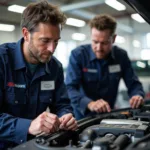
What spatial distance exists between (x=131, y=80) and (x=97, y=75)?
296 mm

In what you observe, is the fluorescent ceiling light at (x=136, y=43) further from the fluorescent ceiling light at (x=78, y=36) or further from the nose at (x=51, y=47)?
the nose at (x=51, y=47)

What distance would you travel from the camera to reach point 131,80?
89.7 inches

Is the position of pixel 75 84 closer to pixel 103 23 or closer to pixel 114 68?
pixel 114 68

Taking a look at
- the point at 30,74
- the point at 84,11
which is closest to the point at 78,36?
the point at 84,11

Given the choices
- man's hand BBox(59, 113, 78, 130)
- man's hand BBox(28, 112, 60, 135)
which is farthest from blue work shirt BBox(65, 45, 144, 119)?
man's hand BBox(28, 112, 60, 135)

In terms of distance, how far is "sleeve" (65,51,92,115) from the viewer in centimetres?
201

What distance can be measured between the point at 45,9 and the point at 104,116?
0.70 meters

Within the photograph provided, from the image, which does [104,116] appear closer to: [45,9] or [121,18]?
[45,9]

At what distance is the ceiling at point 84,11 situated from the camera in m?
5.21


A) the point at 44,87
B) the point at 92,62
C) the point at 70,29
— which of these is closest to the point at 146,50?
the point at 70,29

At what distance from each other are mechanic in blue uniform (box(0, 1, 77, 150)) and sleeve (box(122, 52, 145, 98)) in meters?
0.82

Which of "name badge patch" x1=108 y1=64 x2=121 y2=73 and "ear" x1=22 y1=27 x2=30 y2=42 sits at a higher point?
"ear" x1=22 y1=27 x2=30 y2=42

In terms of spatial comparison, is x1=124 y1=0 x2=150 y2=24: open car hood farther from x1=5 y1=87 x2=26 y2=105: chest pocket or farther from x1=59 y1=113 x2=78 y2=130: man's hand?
x1=5 y1=87 x2=26 y2=105: chest pocket

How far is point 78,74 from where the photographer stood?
7.14 feet
